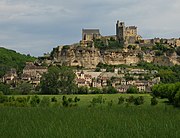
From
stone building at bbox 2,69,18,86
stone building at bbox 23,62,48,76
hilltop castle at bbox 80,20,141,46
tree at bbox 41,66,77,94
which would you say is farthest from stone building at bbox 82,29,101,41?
tree at bbox 41,66,77,94

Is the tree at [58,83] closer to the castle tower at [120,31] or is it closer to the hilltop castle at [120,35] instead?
the hilltop castle at [120,35]

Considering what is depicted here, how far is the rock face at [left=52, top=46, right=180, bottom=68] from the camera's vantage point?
10588 centimetres

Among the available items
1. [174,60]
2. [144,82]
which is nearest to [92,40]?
[174,60]

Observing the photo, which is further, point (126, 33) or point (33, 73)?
point (126, 33)

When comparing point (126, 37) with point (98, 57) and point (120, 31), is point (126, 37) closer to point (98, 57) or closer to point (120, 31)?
point (120, 31)

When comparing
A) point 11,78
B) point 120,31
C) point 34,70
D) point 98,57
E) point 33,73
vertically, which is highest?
point 120,31

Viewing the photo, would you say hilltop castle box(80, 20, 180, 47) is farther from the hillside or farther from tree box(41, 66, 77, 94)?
tree box(41, 66, 77, 94)

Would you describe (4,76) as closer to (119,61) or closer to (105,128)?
(119,61)

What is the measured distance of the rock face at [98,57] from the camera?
105875mm

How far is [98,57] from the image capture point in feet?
351

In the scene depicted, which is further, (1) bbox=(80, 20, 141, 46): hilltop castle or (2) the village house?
(1) bbox=(80, 20, 141, 46): hilltop castle

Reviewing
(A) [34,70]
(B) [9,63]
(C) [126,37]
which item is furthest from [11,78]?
(C) [126,37]

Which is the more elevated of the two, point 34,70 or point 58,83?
point 34,70

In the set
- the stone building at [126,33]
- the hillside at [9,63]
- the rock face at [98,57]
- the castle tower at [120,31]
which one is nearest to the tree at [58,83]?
the rock face at [98,57]
